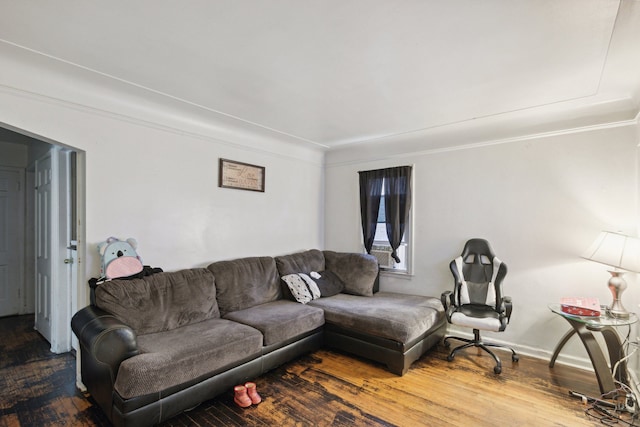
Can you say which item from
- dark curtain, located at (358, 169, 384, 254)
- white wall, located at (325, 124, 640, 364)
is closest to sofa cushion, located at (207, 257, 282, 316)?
dark curtain, located at (358, 169, 384, 254)

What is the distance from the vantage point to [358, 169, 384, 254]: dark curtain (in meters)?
4.34

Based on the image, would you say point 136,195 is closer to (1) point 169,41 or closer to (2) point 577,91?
(1) point 169,41

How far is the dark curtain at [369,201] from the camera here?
14.3 feet

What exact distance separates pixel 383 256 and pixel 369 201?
0.81 m

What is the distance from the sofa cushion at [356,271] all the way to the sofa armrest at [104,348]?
2585 mm

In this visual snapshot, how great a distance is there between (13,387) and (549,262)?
5.02 metres

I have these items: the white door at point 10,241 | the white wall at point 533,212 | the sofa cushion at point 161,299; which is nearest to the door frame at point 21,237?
the white door at point 10,241

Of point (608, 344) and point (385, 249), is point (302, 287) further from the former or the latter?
point (608, 344)

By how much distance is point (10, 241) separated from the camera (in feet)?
14.4

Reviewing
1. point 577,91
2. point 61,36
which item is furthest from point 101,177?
point 577,91

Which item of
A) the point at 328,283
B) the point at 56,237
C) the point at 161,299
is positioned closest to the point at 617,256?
the point at 328,283

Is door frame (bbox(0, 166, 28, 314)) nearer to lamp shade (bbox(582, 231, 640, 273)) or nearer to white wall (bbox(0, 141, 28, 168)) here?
white wall (bbox(0, 141, 28, 168))

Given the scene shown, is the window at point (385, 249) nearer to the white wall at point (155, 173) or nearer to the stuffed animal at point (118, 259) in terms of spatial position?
the white wall at point (155, 173)

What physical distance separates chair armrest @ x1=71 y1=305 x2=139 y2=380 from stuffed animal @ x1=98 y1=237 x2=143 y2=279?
1.48ft
